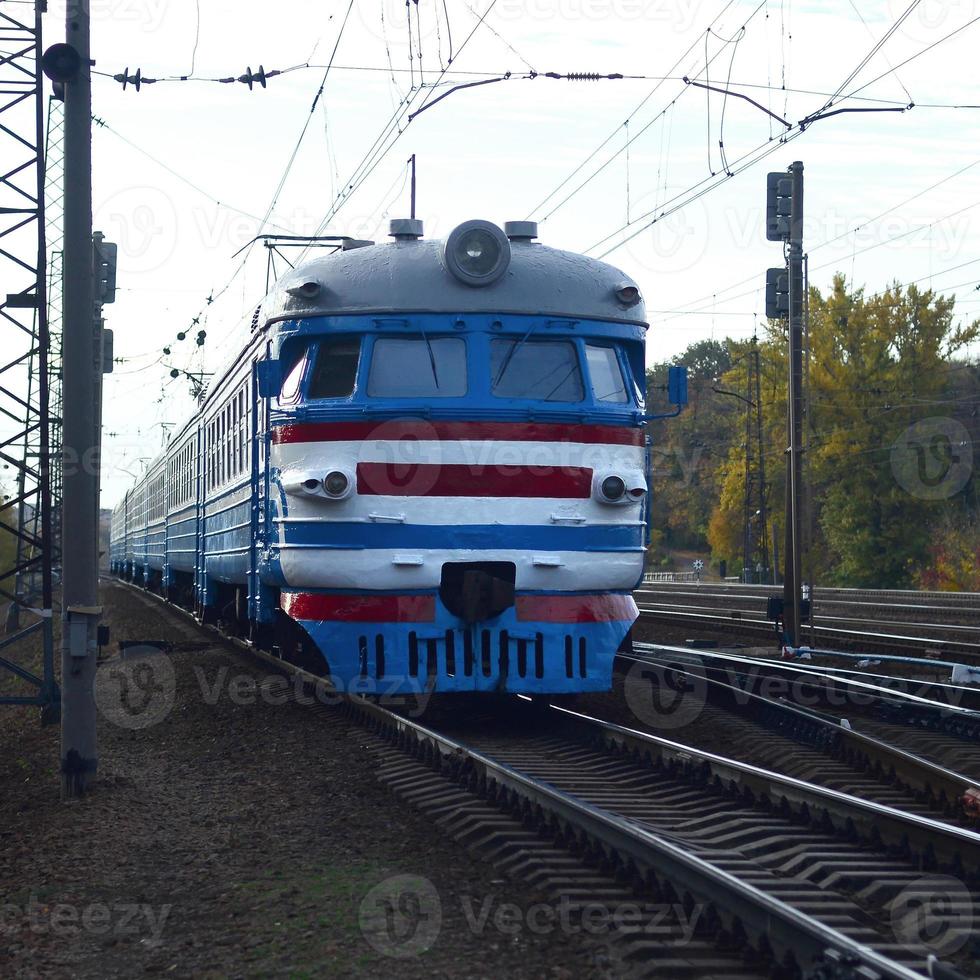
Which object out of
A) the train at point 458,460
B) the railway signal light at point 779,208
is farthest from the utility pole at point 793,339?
the train at point 458,460

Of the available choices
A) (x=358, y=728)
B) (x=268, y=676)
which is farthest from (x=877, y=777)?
(x=268, y=676)

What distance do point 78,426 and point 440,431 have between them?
7.56 ft

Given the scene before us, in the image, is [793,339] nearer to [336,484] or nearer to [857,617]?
[857,617]

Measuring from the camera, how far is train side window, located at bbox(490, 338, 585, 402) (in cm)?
950

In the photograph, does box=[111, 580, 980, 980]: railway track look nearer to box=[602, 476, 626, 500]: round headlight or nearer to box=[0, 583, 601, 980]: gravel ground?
box=[0, 583, 601, 980]: gravel ground

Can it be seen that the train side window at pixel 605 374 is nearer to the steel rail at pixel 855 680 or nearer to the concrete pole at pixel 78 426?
the steel rail at pixel 855 680

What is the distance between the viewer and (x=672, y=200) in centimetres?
1498

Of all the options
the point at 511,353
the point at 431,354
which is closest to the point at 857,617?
the point at 511,353

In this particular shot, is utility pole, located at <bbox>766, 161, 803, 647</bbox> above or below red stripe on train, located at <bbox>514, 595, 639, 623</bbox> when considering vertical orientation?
above

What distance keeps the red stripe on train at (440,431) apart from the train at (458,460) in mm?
12

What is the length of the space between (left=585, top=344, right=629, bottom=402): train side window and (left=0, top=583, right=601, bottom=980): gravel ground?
2879 mm

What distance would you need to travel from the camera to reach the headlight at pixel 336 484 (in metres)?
9.06

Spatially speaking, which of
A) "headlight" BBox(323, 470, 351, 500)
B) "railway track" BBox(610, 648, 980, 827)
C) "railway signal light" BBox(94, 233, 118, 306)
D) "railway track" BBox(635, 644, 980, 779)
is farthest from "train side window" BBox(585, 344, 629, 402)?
"railway signal light" BBox(94, 233, 118, 306)

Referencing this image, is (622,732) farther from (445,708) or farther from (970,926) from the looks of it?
(970,926)
